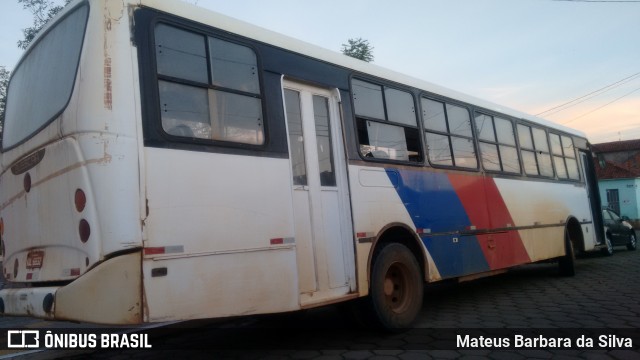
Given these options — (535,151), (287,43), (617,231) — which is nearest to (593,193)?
(535,151)

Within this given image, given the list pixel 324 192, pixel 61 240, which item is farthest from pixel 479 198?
pixel 61 240

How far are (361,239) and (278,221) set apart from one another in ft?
3.90

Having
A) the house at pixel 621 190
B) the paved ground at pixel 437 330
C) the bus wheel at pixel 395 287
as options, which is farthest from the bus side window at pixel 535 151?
the house at pixel 621 190

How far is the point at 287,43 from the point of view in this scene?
4.73 meters

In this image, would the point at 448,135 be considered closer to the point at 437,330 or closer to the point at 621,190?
the point at 437,330

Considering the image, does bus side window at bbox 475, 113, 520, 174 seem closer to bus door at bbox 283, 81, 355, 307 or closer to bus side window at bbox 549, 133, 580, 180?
bus side window at bbox 549, 133, 580, 180

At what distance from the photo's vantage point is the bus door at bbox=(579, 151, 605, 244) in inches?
451

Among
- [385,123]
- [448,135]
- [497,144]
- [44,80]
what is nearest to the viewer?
[44,80]

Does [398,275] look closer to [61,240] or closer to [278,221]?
[278,221]

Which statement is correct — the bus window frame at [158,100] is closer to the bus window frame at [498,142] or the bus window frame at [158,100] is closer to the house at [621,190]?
the bus window frame at [498,142]

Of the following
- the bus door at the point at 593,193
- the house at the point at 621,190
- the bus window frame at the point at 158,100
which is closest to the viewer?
the bus window frame at the point at 158,100

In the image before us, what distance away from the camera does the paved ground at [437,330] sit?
4.54 m

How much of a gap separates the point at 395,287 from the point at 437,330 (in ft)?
2.16

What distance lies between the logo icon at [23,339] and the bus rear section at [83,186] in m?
2.27
